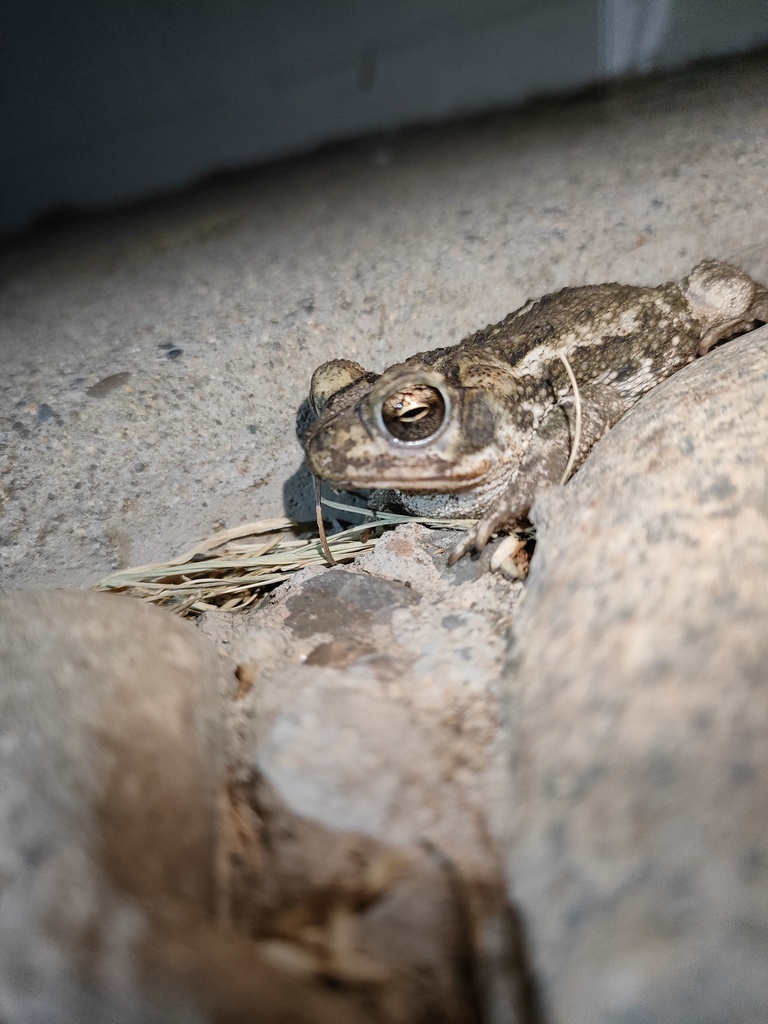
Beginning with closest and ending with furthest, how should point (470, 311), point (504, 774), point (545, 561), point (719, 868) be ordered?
point (719, 868) → point (504, 774) → point (545, 561) → point (470, 311)

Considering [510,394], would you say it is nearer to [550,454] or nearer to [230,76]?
[550,454]

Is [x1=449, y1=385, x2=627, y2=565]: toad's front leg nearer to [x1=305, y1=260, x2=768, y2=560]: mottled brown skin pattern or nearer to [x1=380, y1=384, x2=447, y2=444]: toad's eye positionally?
[x1=305, y1=260, x2=768, y2=560]: mottled brown skin pattern

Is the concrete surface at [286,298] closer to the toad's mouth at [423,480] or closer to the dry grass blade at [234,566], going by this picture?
the dry grass blade at [234,566]

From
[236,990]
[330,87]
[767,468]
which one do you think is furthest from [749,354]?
[330,87]

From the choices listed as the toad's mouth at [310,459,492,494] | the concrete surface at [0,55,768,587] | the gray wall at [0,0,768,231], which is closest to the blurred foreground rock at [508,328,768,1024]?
the toad's mouth at [310,459,492,494]

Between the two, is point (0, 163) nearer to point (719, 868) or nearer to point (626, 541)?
point (626, 541)

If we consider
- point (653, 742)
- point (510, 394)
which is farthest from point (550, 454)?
point (653, 742)

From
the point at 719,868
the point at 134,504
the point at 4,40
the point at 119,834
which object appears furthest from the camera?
the point at 4,40
